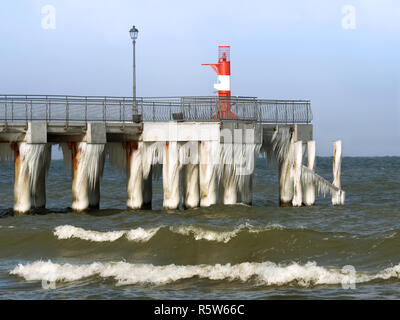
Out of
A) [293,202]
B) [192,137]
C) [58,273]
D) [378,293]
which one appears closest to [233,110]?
[192,137]

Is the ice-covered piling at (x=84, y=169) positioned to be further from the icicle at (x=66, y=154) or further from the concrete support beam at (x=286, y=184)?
the concrete support beam at (x=286, y=184)

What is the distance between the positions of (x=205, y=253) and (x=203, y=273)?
433cm

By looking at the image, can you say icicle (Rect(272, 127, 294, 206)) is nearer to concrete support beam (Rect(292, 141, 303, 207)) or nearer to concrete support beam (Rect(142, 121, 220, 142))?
concrete support beam (Rect(292, 141, 303, 207))

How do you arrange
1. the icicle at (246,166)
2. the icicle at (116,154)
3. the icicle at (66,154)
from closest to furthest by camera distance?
the icicle at (246,166)
the icicle at (66,154)
the icicle at (116,154)

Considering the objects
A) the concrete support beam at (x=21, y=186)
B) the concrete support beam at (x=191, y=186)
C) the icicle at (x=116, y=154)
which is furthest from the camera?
the icicle at (x=116, y=154)

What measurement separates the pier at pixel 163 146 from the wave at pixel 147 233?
5034 mm

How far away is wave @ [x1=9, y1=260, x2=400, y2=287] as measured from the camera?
20.6 meters

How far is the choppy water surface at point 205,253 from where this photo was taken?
2012cm

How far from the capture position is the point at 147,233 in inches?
1117

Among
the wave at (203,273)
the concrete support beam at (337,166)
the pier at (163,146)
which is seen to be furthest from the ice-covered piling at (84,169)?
the wave at (203,273)

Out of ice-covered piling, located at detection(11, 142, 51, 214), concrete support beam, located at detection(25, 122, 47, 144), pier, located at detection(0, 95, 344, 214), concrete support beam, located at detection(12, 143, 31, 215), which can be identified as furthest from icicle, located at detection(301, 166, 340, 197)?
concrete support beam, located at detection(12, 143, 31, 215)

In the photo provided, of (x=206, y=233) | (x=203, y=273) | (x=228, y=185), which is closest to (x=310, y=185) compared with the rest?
(x=228, y=185)
